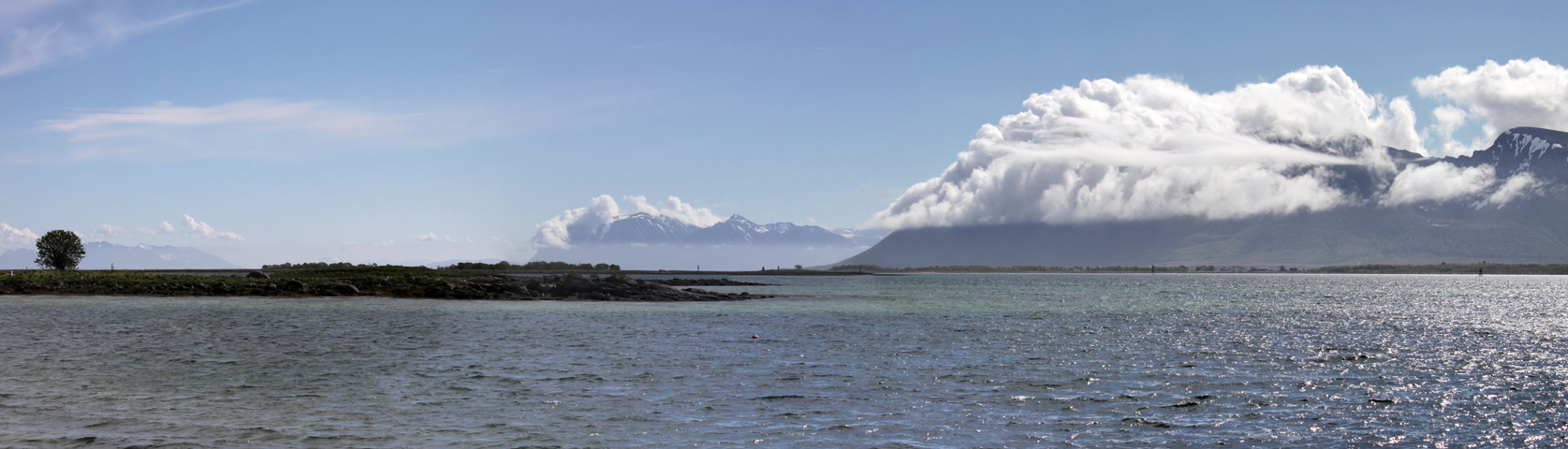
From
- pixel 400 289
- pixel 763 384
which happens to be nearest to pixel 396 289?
pixel 400 289

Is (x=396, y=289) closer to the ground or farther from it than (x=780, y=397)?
farther from it

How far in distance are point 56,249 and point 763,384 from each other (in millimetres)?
178932

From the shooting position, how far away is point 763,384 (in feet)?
108

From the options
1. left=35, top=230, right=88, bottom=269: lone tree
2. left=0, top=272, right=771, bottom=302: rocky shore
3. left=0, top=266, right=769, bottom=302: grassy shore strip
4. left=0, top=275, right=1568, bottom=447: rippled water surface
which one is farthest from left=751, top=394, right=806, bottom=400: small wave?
left=35, top=230, right=88, bottom=269: lone tree

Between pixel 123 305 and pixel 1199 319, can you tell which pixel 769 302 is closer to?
pixel 1199 319

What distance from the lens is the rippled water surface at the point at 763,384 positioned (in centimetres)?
2392

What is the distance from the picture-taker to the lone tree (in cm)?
16462

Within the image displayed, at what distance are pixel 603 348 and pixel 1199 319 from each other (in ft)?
160

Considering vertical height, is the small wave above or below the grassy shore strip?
below

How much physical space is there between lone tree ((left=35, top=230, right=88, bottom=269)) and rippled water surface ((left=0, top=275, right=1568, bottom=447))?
123 meters

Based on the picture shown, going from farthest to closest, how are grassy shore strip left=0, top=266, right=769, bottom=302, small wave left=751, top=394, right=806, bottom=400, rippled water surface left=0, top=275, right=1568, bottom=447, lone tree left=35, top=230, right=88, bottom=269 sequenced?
lone tree left=35, top=230, right=88, bottom=269 < grassy shore strip left=0, top=266, right=769, bottom=302 < small wave left=751, top=394, right=806, bottom=400 < rippled water surface left=0, top=275, right=1568, bottom=447

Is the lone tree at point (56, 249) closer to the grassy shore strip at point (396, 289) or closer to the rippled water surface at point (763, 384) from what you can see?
the grassy shore strip at point (396, 289)

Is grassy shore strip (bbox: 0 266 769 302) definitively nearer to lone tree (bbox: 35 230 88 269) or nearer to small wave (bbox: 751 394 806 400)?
lone tree (bbox: 35 230 88 269)

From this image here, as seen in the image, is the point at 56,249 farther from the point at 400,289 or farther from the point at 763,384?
the point at 763,384
